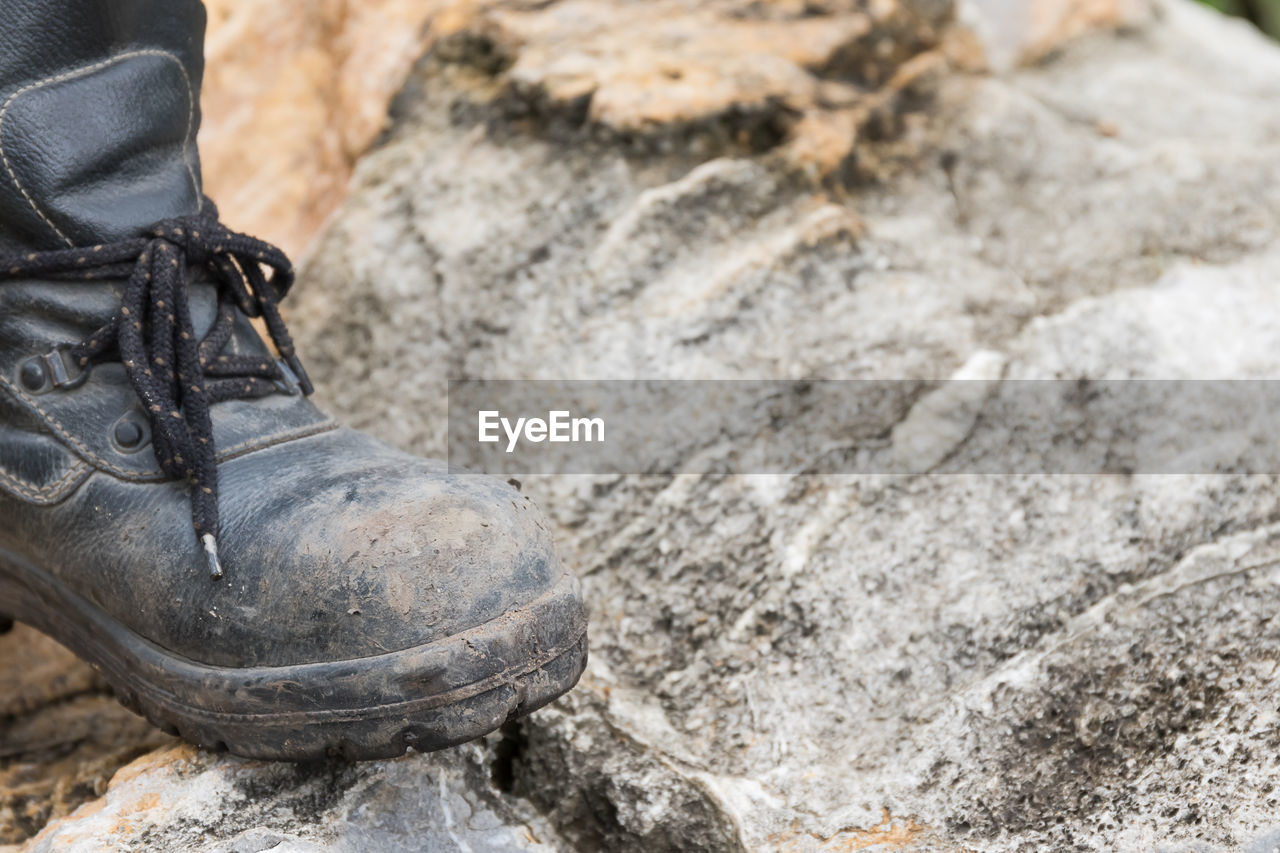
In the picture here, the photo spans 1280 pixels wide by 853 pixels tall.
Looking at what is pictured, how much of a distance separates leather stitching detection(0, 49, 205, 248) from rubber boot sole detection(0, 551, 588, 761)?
53 centimetres

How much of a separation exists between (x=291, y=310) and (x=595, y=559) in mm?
829

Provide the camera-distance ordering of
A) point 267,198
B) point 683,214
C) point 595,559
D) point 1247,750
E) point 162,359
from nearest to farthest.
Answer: point 1247,750 → point 162,359 → point 595,559 → point 683,214 → point 267,198

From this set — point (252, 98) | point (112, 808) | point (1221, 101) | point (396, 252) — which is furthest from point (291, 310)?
point (1221, 101)

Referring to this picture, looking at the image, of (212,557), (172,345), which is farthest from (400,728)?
(172,345)

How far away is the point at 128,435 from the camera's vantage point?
1224 millimetres

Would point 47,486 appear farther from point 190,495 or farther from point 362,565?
point 362,565

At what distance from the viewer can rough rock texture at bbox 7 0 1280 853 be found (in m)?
1.16

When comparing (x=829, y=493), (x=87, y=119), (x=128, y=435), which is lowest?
(x=829, y=493)

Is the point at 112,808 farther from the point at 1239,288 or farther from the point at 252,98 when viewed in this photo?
the point at 1239,288

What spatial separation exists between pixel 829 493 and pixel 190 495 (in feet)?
2.93

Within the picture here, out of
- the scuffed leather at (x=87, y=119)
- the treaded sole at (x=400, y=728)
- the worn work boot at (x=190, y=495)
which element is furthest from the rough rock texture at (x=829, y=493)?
the scuffed leather at (x=87, y=119)

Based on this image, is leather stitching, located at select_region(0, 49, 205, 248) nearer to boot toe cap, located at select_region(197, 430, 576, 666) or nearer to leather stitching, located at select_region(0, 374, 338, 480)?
leather stitching, located at select_region(0, 374, 338, 480)

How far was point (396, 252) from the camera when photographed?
6.39 ft

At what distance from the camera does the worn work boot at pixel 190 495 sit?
108 cm
